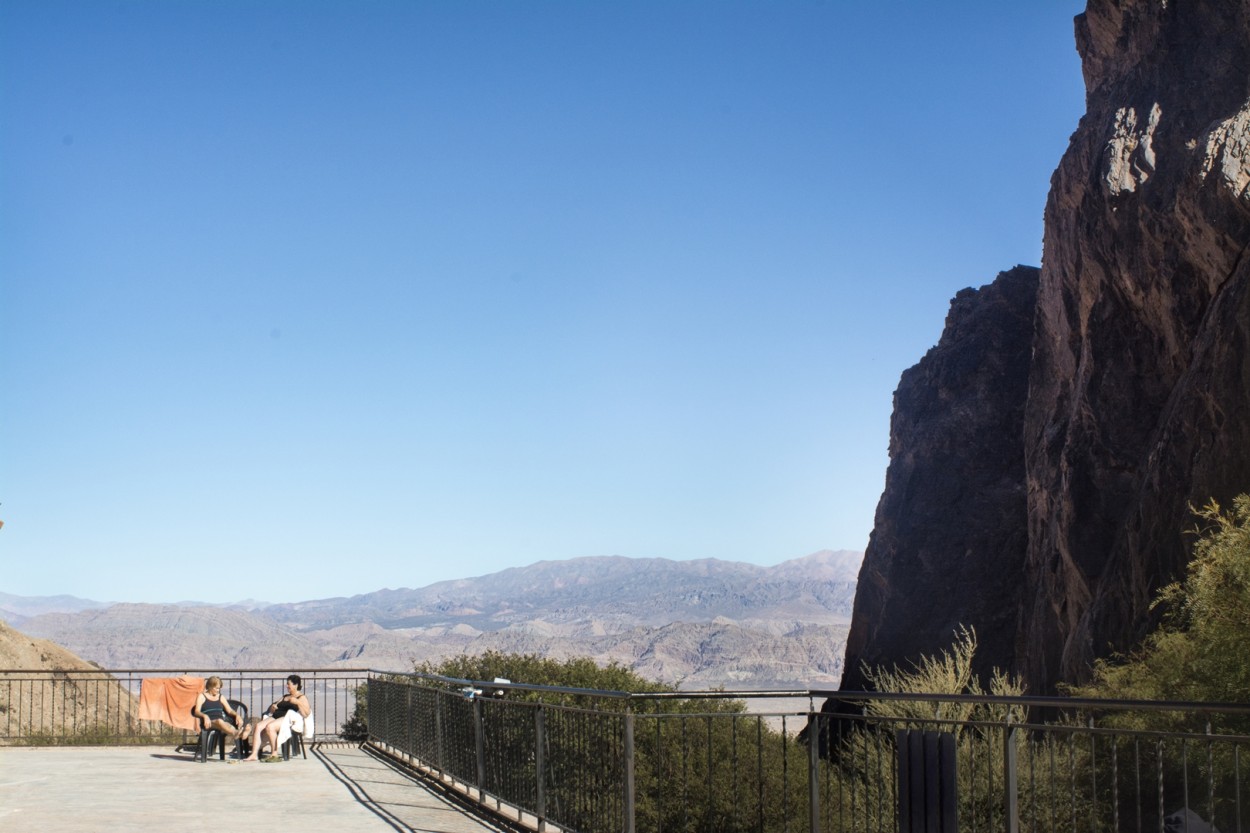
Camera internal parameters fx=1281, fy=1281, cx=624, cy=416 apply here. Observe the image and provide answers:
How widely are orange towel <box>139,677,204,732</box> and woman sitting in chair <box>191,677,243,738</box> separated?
140 centimetres

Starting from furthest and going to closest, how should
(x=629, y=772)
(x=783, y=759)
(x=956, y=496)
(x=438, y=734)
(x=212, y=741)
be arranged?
(x=956, y=496)
(x=212, y=741)
(x=438, y=734)
(x=783, y=759)
(x=629, y=772)

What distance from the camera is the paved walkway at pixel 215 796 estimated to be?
11047mm

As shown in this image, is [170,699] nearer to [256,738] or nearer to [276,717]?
[276,717]

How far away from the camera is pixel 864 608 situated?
2400 inches

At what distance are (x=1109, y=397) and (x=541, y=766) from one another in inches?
1463

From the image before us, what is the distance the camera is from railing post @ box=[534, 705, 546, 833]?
33.5ft

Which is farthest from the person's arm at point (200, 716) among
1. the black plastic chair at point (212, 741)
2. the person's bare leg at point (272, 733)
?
the person's bare leg at point (272, 733)

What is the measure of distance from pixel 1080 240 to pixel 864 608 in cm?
2286

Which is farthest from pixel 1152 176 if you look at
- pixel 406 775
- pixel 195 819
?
pixel 195 819

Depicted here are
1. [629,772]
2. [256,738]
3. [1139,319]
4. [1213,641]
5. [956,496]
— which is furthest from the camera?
[956,496]

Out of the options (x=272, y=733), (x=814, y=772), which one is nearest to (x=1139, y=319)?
(x=272, y=733)

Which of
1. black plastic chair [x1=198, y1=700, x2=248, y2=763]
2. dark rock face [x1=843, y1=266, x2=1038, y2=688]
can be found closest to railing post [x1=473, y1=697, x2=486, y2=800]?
black plastic chair [x1=198, y1=700, x2=248, y2=763]

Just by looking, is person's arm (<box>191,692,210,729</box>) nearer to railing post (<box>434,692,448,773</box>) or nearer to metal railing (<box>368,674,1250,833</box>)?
metal railing (<box>368,674,1250,833</box>)

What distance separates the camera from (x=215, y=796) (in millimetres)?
13086
